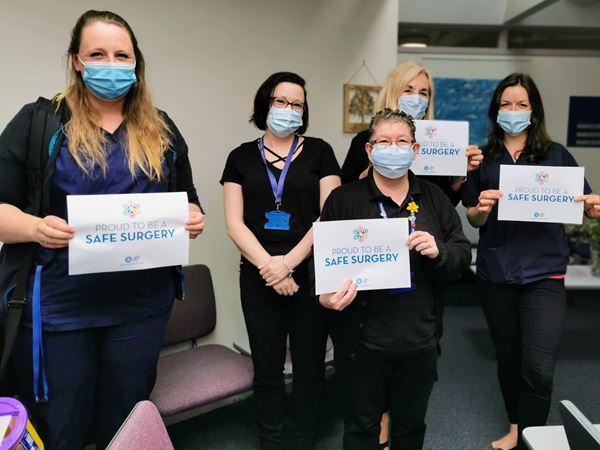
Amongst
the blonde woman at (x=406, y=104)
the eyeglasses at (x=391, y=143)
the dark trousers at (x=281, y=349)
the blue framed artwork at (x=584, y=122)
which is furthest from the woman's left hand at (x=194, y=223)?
the blue framed artwork at (x=584, y=122)

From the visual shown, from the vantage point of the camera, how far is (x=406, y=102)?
2035mm

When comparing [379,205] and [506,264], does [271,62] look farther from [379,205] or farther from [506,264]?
[506,264]

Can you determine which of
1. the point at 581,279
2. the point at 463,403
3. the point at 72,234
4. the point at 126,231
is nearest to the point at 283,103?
the point at 126,231

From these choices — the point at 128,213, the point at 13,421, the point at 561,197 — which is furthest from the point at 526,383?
the point at 13,421

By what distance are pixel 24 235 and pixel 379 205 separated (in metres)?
1.17

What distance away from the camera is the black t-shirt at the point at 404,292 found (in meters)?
1.63

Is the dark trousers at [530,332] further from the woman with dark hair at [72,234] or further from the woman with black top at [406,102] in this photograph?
the woman with dark hair at [72,234]

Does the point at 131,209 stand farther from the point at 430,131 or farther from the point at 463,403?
the point at 463,403

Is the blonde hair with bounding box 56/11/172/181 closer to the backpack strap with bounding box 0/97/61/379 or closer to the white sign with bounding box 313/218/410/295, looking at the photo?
the backpack strap with bounding box 0/97/61/379

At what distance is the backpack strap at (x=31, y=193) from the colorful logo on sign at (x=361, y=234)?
1007 mm

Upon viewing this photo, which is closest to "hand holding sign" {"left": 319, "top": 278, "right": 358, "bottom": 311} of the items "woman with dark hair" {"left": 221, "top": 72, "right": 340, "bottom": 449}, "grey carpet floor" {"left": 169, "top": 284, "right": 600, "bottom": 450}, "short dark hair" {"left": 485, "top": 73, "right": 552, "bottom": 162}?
"woman with dark hair" {"left": 221, "top": 72, "right": 340, "bottom": 449}

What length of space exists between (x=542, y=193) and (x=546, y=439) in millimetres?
1135

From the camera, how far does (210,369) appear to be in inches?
93.0

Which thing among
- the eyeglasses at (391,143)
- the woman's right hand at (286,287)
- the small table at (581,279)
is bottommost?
the small table at (581,279)
